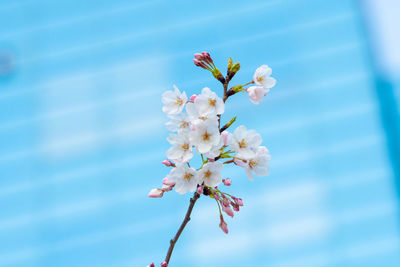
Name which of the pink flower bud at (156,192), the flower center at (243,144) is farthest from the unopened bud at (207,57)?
the pink flower bud at (156,192)

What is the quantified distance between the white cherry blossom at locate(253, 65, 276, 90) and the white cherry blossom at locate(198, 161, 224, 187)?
0.27 m

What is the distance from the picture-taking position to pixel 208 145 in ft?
3.39

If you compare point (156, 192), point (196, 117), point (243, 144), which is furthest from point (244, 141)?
point (156, 192)

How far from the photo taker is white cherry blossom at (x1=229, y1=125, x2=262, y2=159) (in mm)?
1110

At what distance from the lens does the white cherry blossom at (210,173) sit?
1.05m

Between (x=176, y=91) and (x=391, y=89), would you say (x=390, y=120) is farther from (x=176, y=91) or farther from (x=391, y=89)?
(x=176, y=91)

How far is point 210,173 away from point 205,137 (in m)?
0.08

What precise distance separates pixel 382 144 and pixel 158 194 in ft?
38.0

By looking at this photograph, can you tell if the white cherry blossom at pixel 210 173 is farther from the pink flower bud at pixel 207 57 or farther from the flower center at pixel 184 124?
the pink flower bud at pixel 207 57

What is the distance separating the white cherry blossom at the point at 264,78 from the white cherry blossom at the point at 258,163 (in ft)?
0.55

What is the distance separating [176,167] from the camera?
110 centimetres

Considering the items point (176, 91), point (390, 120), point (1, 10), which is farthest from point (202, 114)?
point (1, 10)

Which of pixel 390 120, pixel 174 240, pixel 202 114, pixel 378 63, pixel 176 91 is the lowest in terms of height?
pixel 174 240

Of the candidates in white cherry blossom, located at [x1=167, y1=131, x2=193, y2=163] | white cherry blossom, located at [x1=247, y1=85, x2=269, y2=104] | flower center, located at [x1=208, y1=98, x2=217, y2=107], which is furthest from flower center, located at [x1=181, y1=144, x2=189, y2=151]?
white cherry blossom, located at [x1=247, y1=85, x2=269, y2=104]
